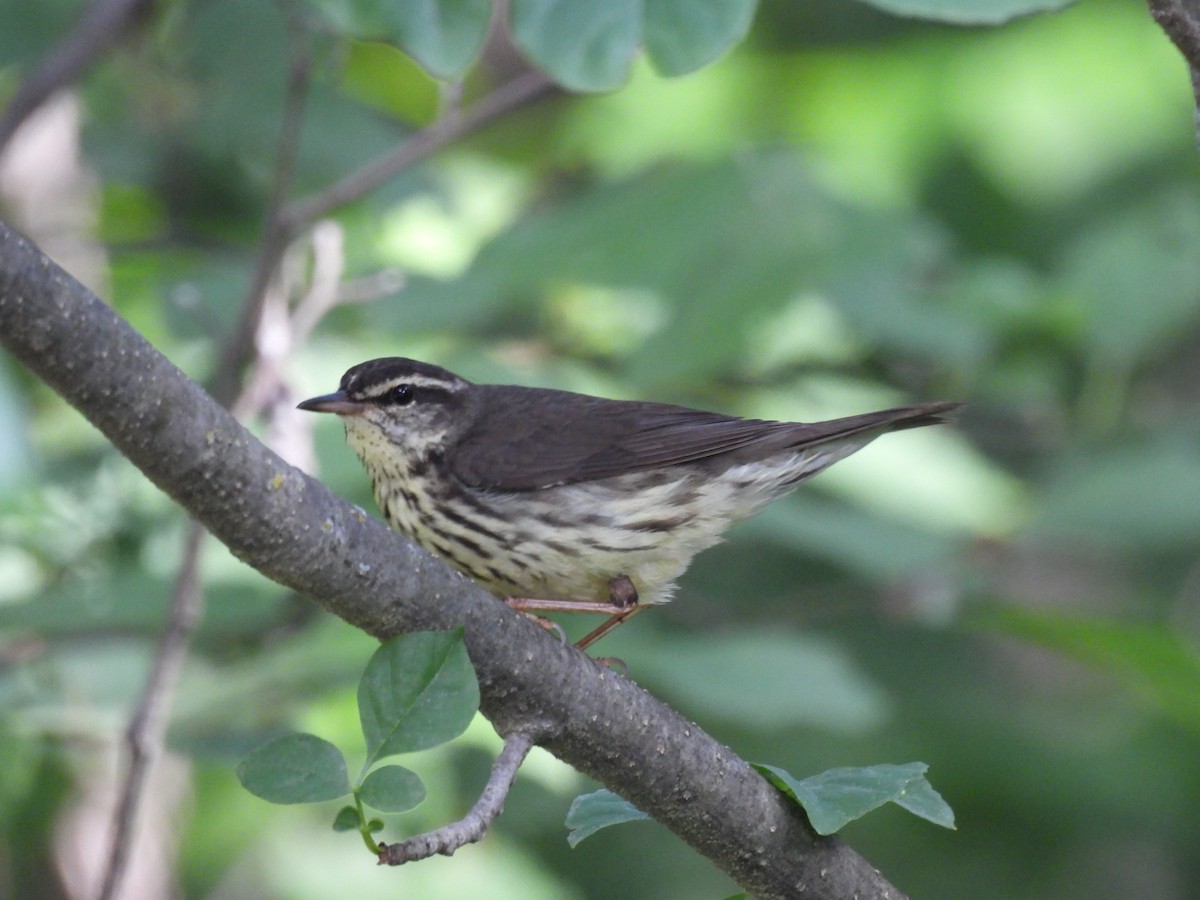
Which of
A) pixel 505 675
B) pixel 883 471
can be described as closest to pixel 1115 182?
pixel 883 471

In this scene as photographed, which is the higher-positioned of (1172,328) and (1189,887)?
(1172,328)

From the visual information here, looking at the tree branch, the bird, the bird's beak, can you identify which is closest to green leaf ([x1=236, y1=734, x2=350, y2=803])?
the tree branch

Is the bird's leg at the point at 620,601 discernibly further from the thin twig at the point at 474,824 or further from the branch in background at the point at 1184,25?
the branch in background at the point at 1184,25

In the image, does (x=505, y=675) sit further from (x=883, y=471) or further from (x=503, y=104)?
(x=883, y=471)

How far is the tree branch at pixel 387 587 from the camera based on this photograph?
2262mm

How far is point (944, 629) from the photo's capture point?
7.63 meters

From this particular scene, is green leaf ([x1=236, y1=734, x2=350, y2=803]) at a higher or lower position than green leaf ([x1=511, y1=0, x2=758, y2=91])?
lower

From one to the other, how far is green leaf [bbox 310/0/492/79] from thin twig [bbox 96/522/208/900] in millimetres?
1400

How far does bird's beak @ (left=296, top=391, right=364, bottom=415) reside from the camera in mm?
4797

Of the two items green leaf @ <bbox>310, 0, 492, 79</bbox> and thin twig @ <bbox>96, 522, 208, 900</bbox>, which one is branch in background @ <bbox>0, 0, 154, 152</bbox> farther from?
green leaf @ <bbox>310, 0, 492, 79</bbox>

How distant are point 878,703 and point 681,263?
5.75 ft

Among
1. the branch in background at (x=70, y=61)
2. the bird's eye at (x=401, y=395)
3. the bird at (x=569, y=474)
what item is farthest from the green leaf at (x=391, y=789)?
the branch in background at (x=70, y=61)

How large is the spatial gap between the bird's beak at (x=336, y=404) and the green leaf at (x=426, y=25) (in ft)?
4.23

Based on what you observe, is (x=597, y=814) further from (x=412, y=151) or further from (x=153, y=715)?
(x=412, y=151)
